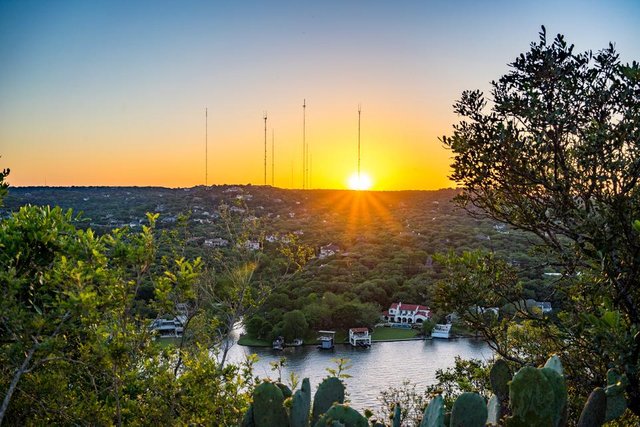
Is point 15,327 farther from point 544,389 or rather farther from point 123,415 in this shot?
point 544,389

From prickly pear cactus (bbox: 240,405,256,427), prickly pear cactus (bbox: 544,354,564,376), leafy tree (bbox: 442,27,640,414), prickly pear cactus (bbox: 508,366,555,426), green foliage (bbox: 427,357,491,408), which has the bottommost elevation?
green foliage (bbox: 427,357,491,408)

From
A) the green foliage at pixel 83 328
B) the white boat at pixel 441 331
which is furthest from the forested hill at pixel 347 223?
the green foliage at pixel 83 328

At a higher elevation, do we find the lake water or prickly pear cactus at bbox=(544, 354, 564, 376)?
prickly pear cactus at bbox=(544, 354, 564, 376)

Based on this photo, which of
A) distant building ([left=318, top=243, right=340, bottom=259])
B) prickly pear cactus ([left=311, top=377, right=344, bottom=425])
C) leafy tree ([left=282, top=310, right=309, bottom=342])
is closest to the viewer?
prickly pear cactus ([left=311, top=377, right=344, bottom=425])

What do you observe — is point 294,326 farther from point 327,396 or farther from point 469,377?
Answer: point 327,396

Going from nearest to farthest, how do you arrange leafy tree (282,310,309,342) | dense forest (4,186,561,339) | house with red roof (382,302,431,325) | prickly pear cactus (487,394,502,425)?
prickly pear cactus (487,394,502,425) → dense forest (4,186,561,339) → leafy tree (282,310,309,342) → house with red roof (382,302,431,325)

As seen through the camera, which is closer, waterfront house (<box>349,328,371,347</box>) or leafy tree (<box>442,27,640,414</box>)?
leafy tree (<box>442,27,640,414</box>)

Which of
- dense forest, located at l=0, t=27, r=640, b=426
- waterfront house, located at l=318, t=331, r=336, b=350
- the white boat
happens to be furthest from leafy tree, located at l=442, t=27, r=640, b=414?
the white boat

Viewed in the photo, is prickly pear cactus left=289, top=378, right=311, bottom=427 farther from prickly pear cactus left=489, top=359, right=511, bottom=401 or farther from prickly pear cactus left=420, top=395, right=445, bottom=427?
prickly pear cactus left=489, top=359, right=511, bottom=401
